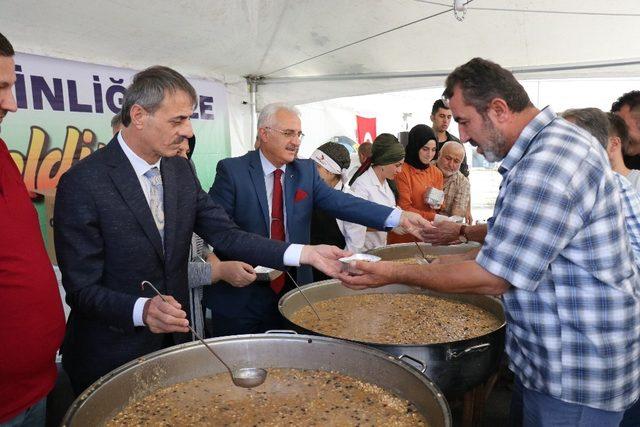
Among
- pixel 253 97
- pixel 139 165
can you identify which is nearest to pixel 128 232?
pixel 139 165

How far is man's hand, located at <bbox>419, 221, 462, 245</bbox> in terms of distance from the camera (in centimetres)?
281

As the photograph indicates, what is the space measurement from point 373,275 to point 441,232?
1094mm

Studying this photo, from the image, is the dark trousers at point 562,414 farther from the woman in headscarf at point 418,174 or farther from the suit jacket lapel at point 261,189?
the woman in headscarf at point 418,174

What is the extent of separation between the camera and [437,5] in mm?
4176

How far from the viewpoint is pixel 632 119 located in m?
2.64

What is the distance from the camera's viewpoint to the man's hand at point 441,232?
281 centimetres

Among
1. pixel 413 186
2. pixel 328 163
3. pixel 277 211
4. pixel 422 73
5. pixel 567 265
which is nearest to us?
pixel 567 265

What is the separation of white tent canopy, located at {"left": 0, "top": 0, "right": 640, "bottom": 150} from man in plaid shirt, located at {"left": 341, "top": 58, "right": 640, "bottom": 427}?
290cm

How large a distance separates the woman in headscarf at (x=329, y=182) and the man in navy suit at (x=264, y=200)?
83 cm

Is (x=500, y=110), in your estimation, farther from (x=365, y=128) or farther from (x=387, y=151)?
(x=365, y=128)

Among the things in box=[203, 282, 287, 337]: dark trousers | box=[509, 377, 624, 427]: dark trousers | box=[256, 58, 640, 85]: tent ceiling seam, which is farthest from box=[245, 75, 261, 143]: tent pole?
box=[509, 377, 624, 427]: dark trousers

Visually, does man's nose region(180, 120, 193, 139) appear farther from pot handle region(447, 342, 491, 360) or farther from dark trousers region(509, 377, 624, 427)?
dark trousers region(509, 377, 624, 427)

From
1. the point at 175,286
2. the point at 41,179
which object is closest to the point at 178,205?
the point at 175,286

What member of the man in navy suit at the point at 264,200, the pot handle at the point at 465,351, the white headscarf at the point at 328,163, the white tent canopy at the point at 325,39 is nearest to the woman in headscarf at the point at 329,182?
the white headscarf at the point at 328,163
